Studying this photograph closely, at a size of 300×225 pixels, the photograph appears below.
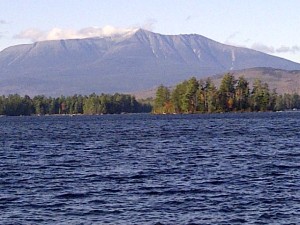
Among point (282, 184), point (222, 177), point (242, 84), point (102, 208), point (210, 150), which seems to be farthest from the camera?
point (242, 84)

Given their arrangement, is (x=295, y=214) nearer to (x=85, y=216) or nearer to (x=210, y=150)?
(x=85, y=216)

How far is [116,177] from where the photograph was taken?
41906 millimetres

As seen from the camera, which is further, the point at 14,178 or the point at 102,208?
the point at 14,178

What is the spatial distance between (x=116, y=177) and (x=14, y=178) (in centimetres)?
618

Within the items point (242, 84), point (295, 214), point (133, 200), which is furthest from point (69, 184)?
point (242, 84)

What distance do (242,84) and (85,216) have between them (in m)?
172

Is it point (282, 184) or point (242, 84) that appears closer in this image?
point (282, 184)

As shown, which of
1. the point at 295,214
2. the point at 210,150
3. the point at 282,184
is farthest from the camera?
the point at 210,150

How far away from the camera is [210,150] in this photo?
61938mm

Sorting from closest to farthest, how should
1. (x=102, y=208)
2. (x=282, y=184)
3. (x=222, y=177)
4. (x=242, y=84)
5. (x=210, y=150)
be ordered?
(x=102, y=208) → (x=282, y=184) → (x=222, y=177) → (x=210, y=150) → (x=242, y=84)

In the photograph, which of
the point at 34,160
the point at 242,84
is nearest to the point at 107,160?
the point at 34,160

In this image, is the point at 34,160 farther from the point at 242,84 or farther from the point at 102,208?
the point at 242,84

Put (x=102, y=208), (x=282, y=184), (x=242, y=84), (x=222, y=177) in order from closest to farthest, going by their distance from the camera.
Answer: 1. (x=102, y=208)
2. (x=282, y=184)
3. (x=222, y=177)
4. (x=242, y=84)

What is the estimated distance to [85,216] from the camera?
29812 millimetres
